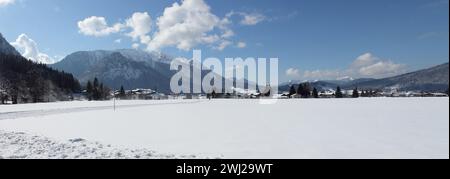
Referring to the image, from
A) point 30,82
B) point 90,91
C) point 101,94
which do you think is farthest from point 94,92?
point 30,82

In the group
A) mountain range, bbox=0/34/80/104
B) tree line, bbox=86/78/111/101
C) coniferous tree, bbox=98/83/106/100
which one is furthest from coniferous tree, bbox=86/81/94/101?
mountain range, bbox=0/34/80/104

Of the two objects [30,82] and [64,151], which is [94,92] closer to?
[30,82]

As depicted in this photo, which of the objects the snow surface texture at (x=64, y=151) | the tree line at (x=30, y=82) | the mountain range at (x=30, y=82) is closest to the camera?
the snow surface texture at (x=64, y=151)

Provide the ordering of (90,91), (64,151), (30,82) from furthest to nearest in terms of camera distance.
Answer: (90,91), (30,82), (64,151)

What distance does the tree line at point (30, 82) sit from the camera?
11656 centimetres

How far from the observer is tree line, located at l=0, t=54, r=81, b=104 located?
117m

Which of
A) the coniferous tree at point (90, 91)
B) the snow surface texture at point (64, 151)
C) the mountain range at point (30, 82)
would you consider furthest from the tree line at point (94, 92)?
the snow surface texture at point (64, 151)

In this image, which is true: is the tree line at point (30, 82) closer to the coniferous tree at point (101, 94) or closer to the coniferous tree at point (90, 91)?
the coniferous tree at point (90, 91)

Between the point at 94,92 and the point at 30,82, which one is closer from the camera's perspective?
the point at 30,82

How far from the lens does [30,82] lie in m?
127

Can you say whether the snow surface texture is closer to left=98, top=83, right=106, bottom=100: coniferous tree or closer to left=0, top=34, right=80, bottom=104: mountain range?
left=0, top=34, right=80, bottom=104: mountain range
